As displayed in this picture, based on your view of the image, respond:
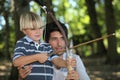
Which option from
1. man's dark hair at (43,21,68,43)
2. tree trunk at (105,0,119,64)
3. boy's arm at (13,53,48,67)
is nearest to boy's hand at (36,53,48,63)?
boy's arm at (13,53,48,67)

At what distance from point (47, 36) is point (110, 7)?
14.6 metres

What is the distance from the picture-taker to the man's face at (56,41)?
394 centimetres

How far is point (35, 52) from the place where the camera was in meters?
3.53

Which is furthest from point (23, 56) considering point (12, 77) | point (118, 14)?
point (118, 14)

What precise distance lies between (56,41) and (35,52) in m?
0.52

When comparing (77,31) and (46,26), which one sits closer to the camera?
(46,26)

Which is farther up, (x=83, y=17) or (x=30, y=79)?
(x=83, y=17)

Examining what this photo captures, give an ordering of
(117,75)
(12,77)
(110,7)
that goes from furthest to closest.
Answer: (110,7) → (117,75) → (12,77)

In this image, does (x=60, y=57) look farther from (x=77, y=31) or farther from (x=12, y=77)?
(x=77, y=31)

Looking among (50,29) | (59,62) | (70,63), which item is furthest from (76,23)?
(70,63)

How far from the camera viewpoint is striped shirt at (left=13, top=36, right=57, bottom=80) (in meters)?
3.48

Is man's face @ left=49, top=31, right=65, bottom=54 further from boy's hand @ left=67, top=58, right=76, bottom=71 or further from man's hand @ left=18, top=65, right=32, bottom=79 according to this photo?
boy's hand @ left=67, top=58, right=76, bottom=71

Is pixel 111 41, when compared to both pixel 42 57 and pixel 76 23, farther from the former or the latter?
pixel 76 23

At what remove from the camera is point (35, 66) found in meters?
3.48
